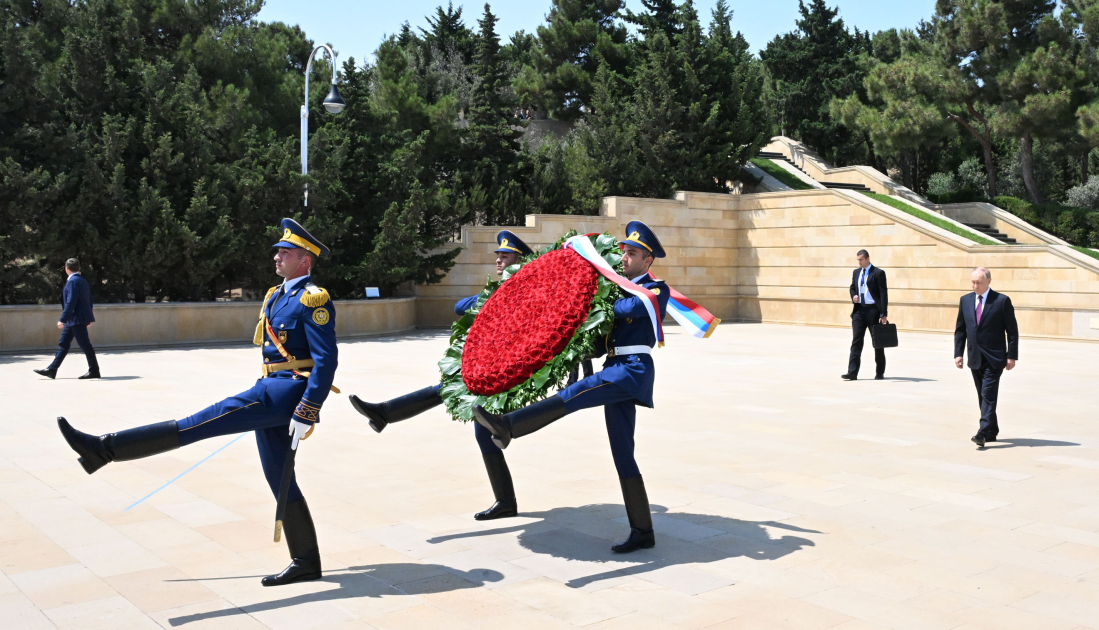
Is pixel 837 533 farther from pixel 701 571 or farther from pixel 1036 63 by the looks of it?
pixel 1036 63

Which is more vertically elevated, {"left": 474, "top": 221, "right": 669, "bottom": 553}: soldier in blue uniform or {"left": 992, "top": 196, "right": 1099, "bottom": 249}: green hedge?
{"left": 992, "top": 196, "right": 1099, "bottom": 249}: green hedge

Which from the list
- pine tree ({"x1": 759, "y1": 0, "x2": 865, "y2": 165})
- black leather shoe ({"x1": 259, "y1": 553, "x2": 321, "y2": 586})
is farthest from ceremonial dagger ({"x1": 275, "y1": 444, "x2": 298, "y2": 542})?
pine tree ({"x1": 759, "y1": 0, "x2": 865, "y2": 165})

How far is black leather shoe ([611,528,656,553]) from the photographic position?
5.42 metres

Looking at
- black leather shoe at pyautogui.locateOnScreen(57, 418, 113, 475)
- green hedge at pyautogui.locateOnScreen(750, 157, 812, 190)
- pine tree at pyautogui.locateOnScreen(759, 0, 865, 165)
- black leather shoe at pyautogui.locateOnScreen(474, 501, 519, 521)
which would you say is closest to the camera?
black leather shoe at pyautogui.locateOnScreen(57, 418, 113, 475)

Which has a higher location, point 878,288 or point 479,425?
point 878,288

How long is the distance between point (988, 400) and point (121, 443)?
7241 mm

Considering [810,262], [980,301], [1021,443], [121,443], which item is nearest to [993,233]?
[810,262]

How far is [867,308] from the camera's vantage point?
13.8 m

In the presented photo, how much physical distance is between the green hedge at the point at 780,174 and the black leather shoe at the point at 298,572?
88.2 feet

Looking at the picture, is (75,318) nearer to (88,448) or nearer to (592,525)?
(88,448)

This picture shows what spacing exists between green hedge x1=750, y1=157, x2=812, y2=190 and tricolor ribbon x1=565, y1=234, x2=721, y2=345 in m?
25.3

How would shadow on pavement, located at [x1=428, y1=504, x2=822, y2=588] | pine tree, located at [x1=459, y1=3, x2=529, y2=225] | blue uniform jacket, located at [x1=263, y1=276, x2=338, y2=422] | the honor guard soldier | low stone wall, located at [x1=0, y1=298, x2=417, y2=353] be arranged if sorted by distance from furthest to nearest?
1. pine tree, located at [x1=459, y1=3, x2=529, y2=225]
2. low stone wall, located at [x1=0, y1=298, x2=417, y2=353]
3. the honor guard soldier
4. shadow on pavement, located at [x1=428, y1=504, x2=822, y2=588]
5. blue uniform jacket, located at [x1=263, y1=276, x2=338, y2=422]

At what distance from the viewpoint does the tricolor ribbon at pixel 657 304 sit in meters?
5.44

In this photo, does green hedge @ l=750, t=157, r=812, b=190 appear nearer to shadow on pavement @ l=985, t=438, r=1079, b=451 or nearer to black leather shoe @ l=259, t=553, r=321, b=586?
shadow on pavement @ l=985, t=438, r=1079, b=451
